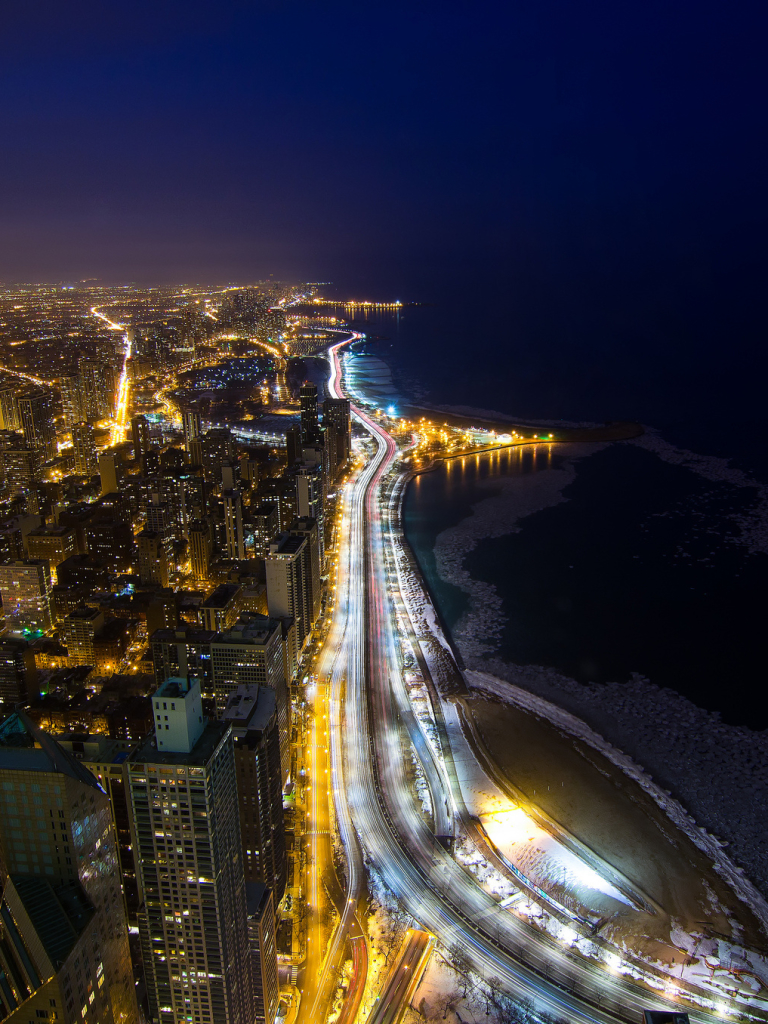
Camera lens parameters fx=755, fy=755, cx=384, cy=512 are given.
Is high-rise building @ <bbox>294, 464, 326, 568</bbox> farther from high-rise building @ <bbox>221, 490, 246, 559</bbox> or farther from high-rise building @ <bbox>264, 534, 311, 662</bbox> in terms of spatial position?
high-rise building @ <bbox>264, 534, 311, 662</bbox>

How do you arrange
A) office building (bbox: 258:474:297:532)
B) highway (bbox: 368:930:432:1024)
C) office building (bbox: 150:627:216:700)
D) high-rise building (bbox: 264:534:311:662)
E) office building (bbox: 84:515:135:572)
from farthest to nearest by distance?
office building (bbox: 258:474:297:532)
office building (bbox: 84:515:135:572)
high-rise building (bbox: 264:534:311:662)
office building (bbox: 150:627:216:700)
highway (bbox: 368:930:432:1024)

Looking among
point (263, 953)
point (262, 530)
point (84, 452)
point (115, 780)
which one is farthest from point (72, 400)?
point (263, 953)

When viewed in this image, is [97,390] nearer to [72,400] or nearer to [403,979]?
[72,400]

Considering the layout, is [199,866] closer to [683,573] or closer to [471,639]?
[471,639]

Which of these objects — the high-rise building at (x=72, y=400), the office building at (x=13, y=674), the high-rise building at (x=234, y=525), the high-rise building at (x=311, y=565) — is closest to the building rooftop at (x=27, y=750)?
the office building at (x=13, y=674)

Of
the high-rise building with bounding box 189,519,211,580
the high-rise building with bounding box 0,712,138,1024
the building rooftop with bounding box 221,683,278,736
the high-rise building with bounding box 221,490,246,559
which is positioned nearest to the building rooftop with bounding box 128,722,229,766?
the high-rise building with bounding box 0,712,138,1024

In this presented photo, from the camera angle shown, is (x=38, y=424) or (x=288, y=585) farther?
(x=38, y=424)
